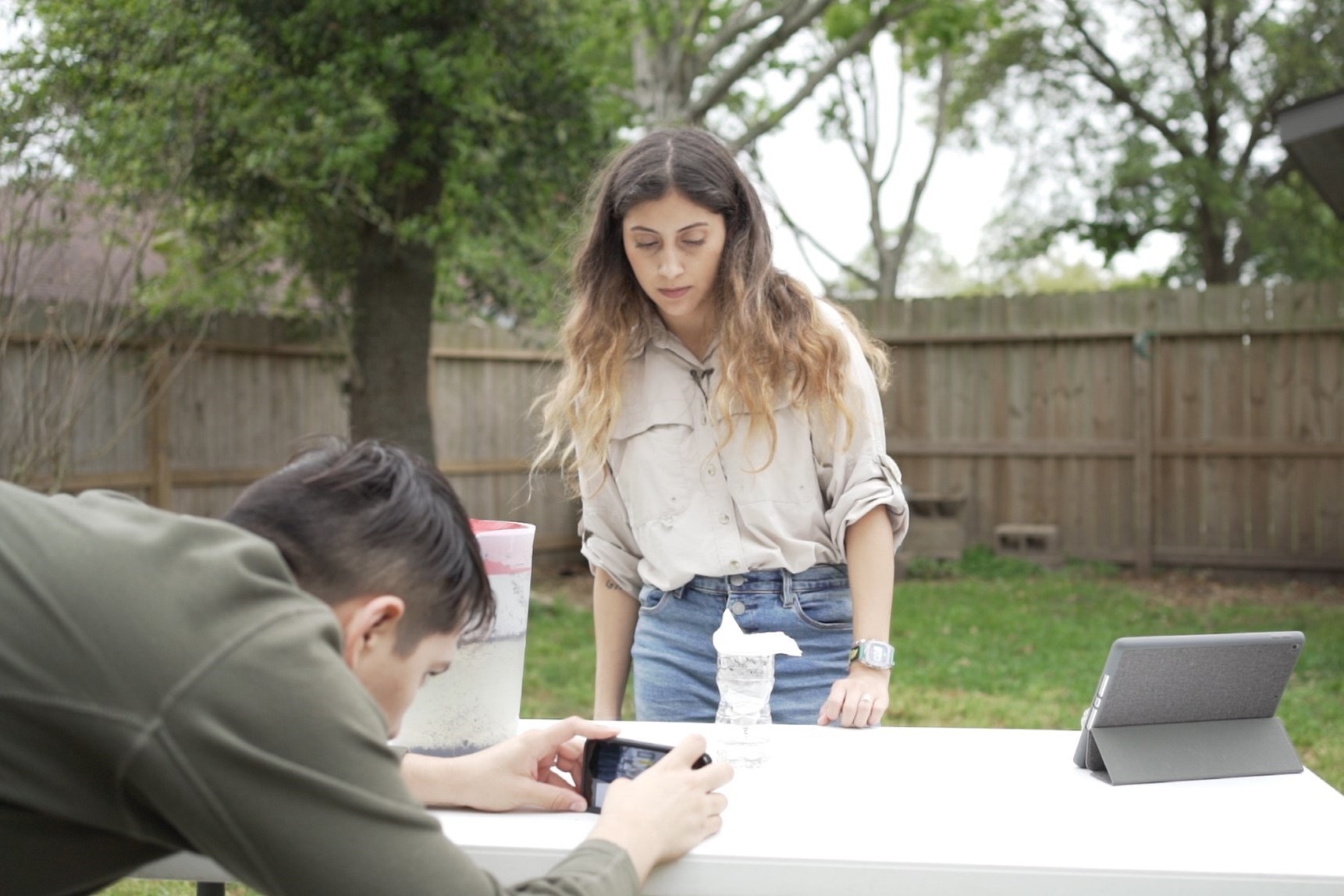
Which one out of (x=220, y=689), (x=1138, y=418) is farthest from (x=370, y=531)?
(x=1138, y=418)

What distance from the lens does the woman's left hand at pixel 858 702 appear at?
2.16 meters

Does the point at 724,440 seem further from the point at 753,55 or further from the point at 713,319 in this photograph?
the point at 753,55

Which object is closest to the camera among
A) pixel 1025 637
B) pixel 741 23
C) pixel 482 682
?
pixel 482 682

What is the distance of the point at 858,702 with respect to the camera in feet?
7.09

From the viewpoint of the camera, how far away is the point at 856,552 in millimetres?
2293

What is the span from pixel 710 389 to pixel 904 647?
14.9 feet

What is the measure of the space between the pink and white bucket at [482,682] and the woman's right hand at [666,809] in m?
0.29

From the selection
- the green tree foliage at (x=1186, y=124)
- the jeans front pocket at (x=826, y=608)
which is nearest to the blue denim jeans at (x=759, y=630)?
the jeans front pocket at (x=826, y=608)

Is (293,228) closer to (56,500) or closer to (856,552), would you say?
(856,552)

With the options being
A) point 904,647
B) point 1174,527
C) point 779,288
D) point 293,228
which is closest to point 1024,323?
point 1174,527

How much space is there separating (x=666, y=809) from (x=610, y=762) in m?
0.22

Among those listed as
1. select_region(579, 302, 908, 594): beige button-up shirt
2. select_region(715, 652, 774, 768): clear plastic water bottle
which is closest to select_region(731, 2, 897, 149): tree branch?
select_region(579, 302, 908, 594): beige button-up shirt

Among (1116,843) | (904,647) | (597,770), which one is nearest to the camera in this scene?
(1116,843)

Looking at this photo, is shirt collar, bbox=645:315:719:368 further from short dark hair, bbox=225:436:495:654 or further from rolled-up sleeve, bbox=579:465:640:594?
short dark hair, bbox=225:436:495:654
